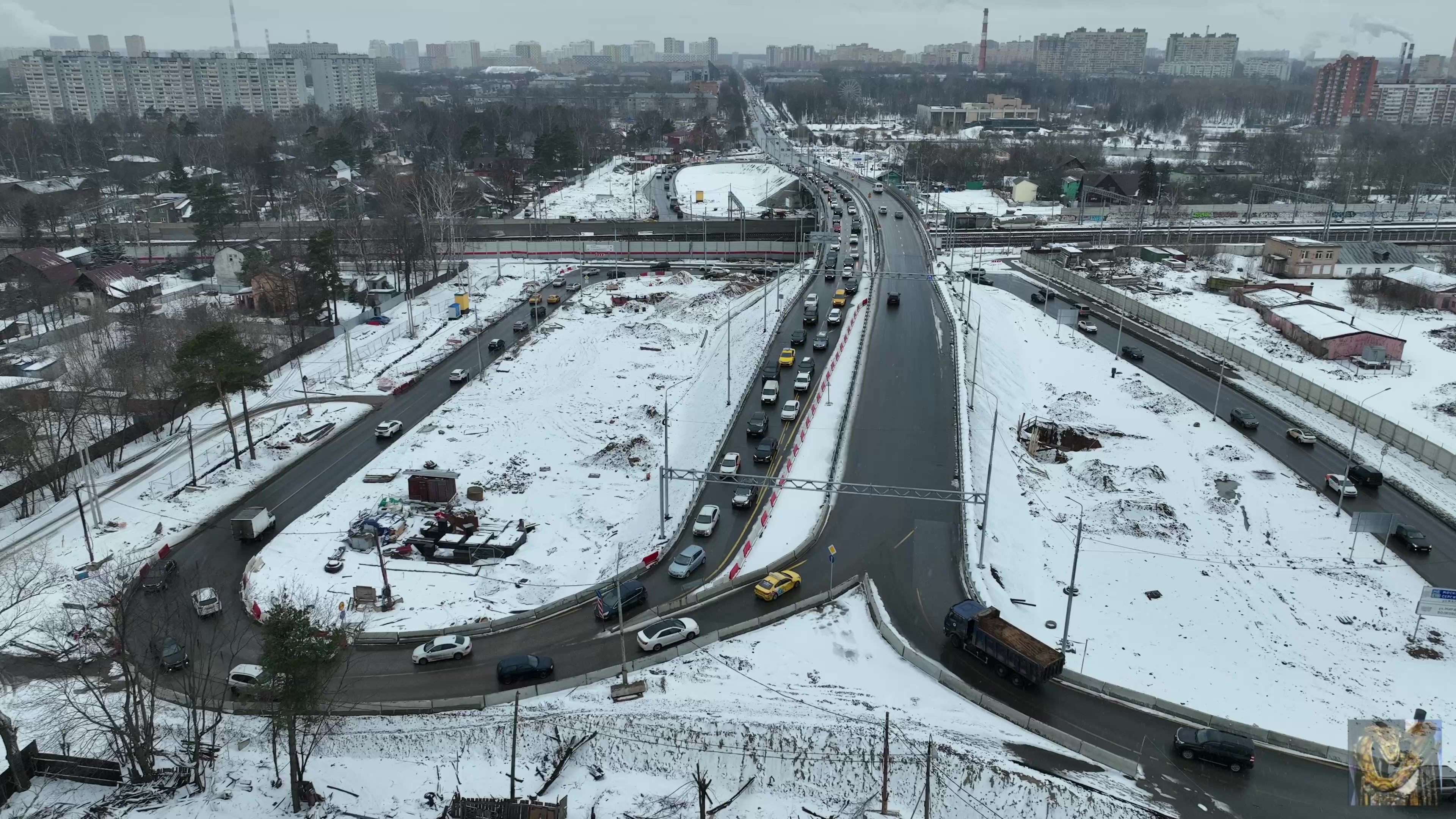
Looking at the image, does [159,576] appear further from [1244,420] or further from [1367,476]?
[1244,420]

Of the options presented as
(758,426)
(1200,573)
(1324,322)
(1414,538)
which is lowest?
(1200,573)

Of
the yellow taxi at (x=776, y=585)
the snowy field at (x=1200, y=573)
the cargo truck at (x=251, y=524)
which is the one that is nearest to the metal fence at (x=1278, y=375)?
the snowy field at (x=1200, y=573)

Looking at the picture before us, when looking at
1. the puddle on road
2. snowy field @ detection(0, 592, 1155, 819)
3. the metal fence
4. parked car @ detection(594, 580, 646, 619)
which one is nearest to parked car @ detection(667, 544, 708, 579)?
parked car @ detection(594, 580, 646, 619)

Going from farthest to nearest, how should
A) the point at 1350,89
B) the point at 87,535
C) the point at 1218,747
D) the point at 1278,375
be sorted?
the point at 1350,89 < the point at 1278,375 < the point at 87,535 < the point at 1218,747

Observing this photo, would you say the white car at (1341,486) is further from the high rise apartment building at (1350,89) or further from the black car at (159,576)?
the high rise apartment building at (1350,89)

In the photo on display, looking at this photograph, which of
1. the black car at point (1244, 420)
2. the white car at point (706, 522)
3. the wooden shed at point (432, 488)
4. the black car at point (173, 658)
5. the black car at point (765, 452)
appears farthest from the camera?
the black car at point (1244, 420)

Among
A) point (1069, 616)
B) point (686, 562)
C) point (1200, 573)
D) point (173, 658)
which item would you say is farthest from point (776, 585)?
point (173, 658)

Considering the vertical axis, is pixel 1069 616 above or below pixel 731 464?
below

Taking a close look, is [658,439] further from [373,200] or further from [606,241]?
[373,200]
